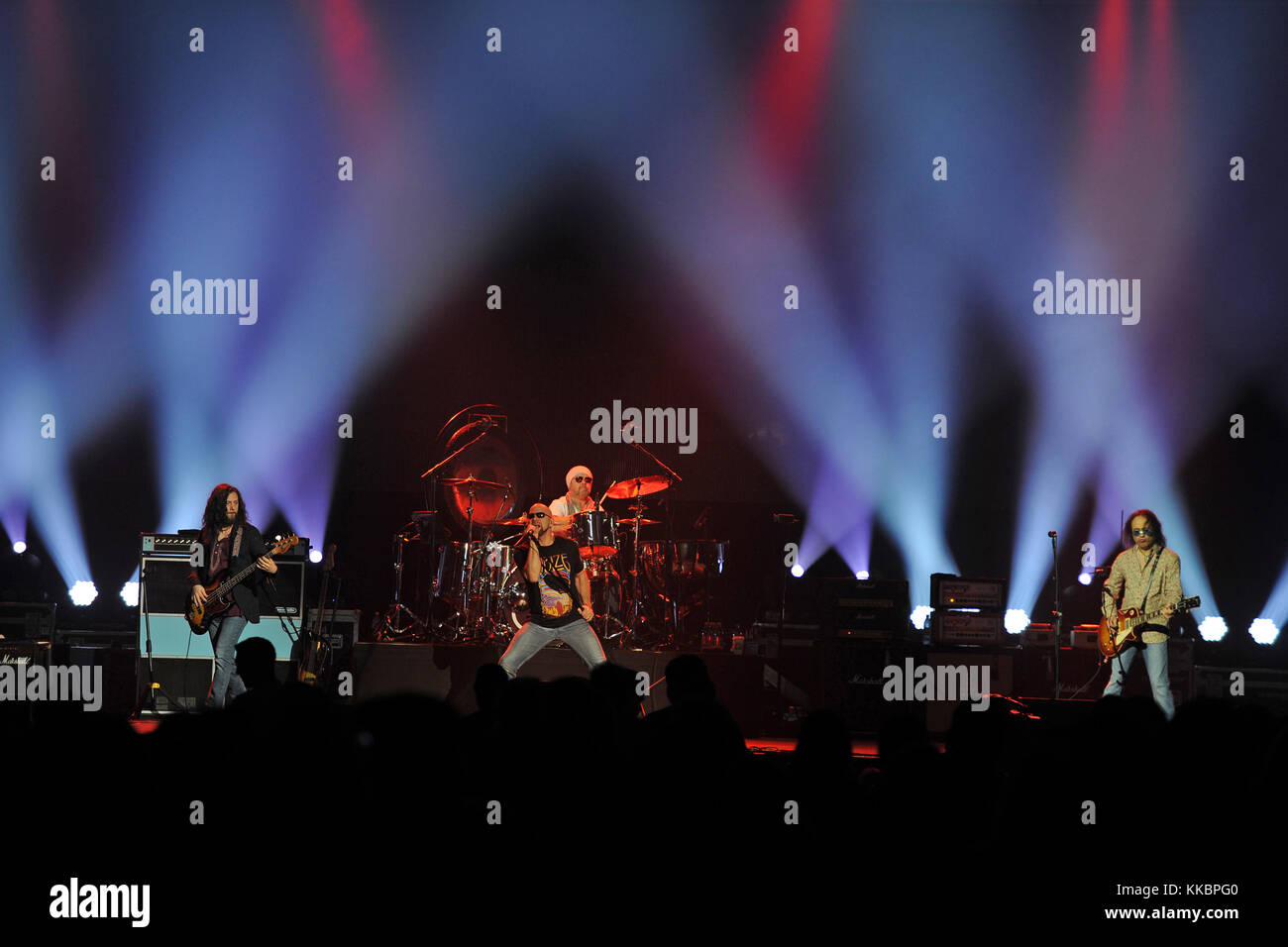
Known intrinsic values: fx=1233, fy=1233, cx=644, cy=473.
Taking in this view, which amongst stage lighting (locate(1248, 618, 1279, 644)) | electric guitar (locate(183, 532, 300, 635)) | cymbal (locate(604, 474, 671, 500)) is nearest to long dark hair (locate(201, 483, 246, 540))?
electric guitar (locate(183, 532, 300, 635))

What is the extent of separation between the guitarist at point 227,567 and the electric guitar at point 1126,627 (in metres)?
6.06

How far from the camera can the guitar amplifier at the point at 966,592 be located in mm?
9844

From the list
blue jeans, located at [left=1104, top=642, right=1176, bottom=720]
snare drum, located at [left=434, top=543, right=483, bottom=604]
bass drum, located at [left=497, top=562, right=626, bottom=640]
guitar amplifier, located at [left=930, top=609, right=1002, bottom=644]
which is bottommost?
blue jeans, located at [left=1104, top=642, right=1176, bottom=720]

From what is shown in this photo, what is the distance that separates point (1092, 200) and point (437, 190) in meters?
6.20

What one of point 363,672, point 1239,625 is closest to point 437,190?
point 363,672

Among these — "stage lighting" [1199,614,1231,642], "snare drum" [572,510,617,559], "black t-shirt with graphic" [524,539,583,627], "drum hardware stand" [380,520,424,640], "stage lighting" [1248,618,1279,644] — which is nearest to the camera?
"black t-shirt with graphic" [524,539,583,627]

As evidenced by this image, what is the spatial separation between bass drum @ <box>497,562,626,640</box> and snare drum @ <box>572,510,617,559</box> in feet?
0.65

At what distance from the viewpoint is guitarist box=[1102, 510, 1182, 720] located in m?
8.88

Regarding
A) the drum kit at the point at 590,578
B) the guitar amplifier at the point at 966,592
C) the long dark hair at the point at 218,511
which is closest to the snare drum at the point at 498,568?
the drum kit at the point at 590,578

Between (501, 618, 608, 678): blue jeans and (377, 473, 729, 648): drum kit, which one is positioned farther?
(377, 473, 729, 648): drum kit

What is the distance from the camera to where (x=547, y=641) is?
28.2 feet

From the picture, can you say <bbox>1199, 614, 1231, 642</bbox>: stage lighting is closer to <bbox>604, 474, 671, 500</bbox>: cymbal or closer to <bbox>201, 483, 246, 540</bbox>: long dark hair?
<bbox>604, 474, 671, 500</bbox>: cymbal

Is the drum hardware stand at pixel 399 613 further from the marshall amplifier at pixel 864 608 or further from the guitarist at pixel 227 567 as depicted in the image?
the marshall amplifier at pixel 864 608

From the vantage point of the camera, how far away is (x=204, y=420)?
37.4ft
